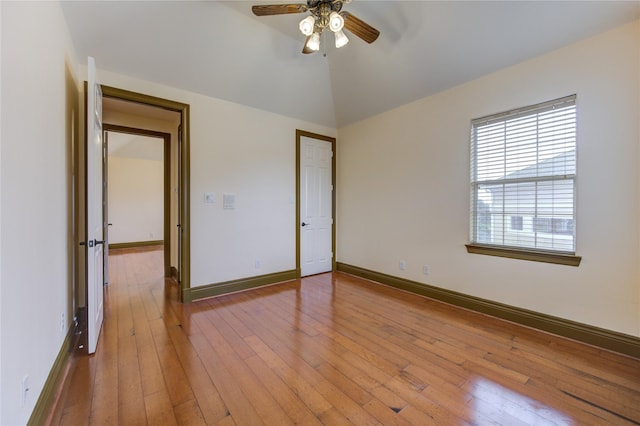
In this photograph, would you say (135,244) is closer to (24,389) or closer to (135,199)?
(135,199)

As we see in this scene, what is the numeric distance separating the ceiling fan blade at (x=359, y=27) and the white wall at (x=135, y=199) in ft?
22.4

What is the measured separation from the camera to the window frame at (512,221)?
8.10 ft

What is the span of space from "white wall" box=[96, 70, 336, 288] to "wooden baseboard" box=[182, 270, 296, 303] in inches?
2.6

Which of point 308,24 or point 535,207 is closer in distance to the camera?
point 308,24

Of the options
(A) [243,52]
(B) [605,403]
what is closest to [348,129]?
(A) [243,52]

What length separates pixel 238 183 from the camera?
12.4 ft

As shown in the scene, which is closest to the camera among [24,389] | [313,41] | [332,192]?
[24,389]

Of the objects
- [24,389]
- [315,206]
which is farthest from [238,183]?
[24,389]

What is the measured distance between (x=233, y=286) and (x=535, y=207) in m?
3.65

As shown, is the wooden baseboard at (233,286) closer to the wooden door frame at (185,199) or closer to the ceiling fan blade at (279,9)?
the wooden door frame at (185,199)

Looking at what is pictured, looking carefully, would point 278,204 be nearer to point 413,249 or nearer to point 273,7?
point 413,249

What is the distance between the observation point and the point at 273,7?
214 cm

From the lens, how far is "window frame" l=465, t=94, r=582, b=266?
8.10 ft

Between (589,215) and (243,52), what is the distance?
12.8ft
